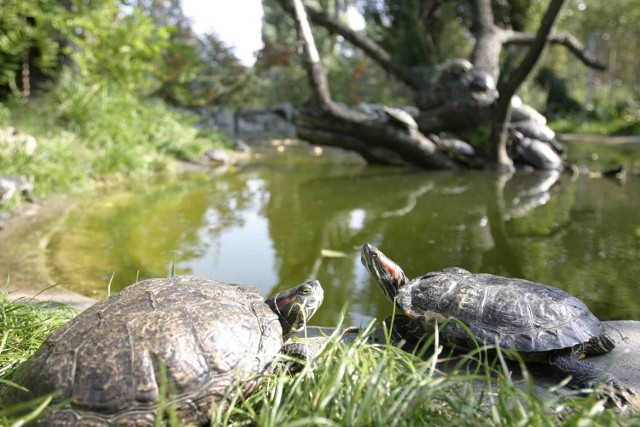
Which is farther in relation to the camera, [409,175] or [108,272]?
[409,175]

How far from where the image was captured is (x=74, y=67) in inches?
370

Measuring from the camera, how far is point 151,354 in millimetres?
1752

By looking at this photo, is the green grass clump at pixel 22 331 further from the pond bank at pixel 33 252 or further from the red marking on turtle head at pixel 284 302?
the red marking on turtle head at pixel 284 302

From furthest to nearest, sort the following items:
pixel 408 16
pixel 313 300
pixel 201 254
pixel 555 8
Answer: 1. pixel 408 16
2. pixel 555 8
3. pixel 201 254
4. pixel 313 300

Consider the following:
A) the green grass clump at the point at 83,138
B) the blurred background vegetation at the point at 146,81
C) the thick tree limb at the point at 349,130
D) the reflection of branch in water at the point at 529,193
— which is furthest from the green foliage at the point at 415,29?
the green grass clump at the point at 83,138

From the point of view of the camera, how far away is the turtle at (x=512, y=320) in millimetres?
2123

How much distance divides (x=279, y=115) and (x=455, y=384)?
20441mm

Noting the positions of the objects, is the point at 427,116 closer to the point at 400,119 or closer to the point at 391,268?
the point at 400,119

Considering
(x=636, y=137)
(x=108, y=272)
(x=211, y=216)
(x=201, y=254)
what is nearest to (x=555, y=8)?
(x=211, y=216)

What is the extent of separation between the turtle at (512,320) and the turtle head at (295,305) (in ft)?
1.43

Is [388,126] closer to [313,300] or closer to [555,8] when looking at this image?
[555,8]

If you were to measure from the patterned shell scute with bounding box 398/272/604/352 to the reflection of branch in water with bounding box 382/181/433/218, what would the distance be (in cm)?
337

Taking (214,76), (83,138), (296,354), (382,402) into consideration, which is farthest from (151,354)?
(214,76)

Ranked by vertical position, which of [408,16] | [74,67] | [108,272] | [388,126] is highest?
[408,16]
